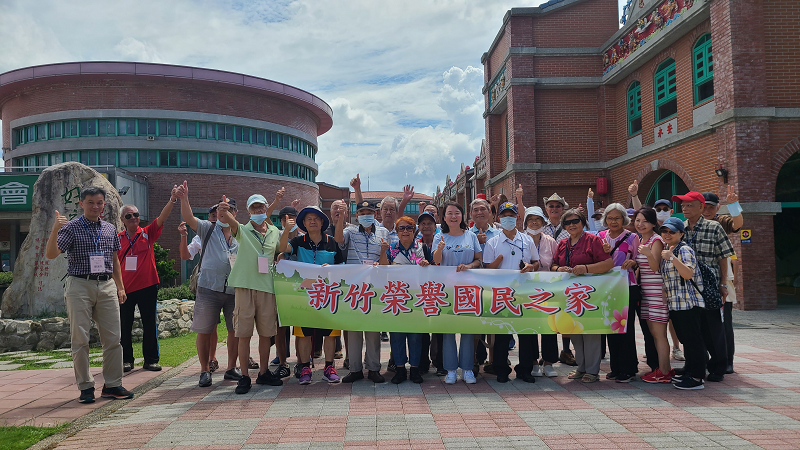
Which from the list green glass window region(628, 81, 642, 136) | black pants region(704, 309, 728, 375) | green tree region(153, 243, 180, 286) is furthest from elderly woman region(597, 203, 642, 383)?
green tree region(153, 243, 180, 286)

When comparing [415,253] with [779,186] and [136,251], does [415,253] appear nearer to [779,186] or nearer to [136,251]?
[136,251]

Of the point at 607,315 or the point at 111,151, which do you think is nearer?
the point at 607,315

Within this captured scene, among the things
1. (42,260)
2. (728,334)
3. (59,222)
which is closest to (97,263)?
(59,222)

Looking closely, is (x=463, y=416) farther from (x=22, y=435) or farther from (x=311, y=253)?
(x=22, y=435)

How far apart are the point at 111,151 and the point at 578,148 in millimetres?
23335

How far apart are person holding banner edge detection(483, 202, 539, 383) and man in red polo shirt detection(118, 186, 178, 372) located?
415 centimetres

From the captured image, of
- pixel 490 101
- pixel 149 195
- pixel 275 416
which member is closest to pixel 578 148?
pixel 490 101

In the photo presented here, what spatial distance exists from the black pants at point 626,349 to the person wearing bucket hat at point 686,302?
1.28 ft

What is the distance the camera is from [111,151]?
26516mm

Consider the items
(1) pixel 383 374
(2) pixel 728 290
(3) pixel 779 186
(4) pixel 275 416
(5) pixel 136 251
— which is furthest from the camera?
(3) pixel 779 186

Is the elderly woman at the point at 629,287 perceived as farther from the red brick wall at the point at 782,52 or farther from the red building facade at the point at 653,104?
the red brick wall at the point at 782,52

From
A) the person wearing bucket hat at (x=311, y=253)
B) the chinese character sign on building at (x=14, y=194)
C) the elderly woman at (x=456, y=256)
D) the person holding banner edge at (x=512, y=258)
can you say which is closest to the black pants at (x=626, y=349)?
the person holding banner edge at (x=512, y=258)

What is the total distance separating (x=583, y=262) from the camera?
558 cm

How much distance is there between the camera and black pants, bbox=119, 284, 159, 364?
6453 millimetres
